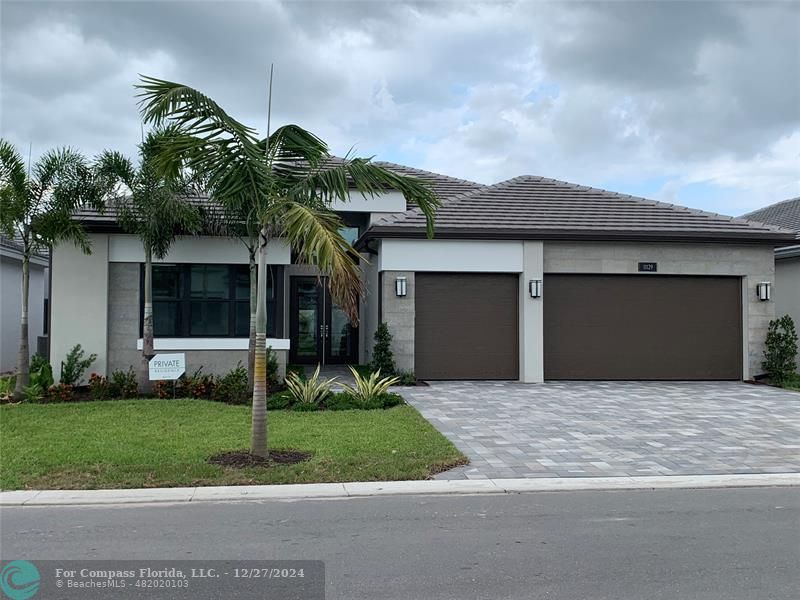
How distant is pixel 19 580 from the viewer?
4773 mm

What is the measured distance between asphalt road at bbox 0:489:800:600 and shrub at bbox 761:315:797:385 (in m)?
10.4

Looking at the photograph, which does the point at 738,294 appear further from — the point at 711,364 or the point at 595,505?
the point at 595,505

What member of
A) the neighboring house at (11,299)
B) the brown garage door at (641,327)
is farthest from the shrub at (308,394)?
the neighboring house at (11,299)

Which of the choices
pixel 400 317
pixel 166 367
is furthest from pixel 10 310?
pixel 400 317

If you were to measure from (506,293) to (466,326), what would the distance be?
50.6 inches

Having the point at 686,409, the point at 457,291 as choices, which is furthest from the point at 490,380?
the point at 686,409

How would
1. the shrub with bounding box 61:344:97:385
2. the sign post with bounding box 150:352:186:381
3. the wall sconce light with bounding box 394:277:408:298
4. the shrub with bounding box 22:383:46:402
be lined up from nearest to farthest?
the sign post with bounding box 150:352:186:381 → the shrub with bounding box 22:383:46:402 → the shrub with bounding box 61:344:97:385 → the wall sconce light with bounding box 394:277:408:298

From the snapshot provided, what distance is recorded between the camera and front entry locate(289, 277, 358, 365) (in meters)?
19.9

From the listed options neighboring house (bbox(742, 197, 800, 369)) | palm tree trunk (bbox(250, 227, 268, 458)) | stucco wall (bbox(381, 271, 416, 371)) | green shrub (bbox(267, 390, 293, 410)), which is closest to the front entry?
stucco wall (bbox(381, 271, 416, 371))

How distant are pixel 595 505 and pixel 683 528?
96 cm

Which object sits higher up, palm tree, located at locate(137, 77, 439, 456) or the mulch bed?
palm tree, located at locate(137, 77, 439, 456)

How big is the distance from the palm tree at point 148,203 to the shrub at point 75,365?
1.80m

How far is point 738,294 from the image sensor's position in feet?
55.8

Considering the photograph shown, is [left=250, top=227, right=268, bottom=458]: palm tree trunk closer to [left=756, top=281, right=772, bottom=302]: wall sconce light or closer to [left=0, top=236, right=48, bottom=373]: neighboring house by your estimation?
[left=0, top=236, right=48, bottom=373]: neighboring house
